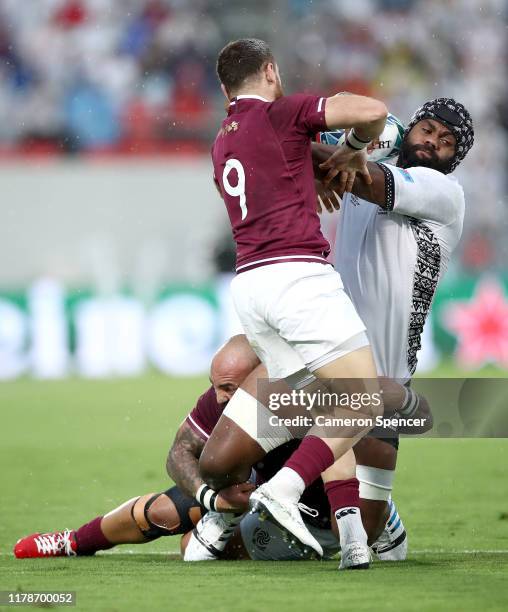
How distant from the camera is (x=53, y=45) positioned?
17688mm

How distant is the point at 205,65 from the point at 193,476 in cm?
1277

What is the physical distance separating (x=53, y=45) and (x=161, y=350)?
537cm

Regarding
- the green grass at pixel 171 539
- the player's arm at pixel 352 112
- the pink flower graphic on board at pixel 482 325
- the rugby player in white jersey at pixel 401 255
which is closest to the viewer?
the green grass at pixel 171 539

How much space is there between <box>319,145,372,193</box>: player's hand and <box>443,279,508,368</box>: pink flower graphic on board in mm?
9894

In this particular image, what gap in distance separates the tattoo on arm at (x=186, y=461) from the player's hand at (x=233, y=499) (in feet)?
0.57

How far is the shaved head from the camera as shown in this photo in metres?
5.46

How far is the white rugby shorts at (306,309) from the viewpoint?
485 centimetres

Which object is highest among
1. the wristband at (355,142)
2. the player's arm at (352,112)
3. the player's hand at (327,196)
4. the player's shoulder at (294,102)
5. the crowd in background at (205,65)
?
the crowd in background at (205,65)

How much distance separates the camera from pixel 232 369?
548 cm

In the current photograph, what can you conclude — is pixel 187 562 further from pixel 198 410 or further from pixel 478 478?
pixel 478 478

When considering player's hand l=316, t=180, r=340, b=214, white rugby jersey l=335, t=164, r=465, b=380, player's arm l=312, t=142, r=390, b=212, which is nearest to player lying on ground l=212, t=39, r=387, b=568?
player's arm l=312, t=142, r=390, b=212

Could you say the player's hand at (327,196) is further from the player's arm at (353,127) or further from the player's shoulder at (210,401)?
the player's shoulder at (210,401)

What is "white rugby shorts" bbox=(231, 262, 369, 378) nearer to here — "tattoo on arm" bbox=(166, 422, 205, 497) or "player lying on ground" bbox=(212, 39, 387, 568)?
"player lying on ground" bbox=(212, 39, 387, 568)

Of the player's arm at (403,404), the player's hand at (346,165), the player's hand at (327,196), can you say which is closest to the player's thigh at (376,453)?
the player's arm at (403,404)
